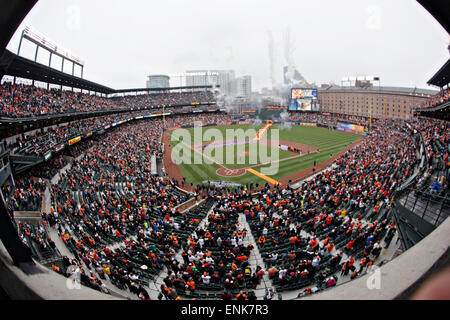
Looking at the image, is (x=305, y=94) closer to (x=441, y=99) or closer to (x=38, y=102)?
(x=441, y=99)

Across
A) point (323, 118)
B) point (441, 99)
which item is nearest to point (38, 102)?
point (441, 99)

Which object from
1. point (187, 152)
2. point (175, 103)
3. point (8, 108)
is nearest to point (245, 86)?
point (175, 103)

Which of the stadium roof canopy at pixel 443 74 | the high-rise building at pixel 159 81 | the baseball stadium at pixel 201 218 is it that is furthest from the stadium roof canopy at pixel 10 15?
the high-rise building at pixel 159 81

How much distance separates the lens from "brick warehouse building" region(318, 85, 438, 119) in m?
69.7

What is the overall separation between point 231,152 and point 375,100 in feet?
213

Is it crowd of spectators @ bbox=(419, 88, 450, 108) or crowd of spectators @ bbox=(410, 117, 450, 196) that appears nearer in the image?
crowd of spectators @ bbox=(410, 117, 450, 196)

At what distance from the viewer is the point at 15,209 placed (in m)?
15.3

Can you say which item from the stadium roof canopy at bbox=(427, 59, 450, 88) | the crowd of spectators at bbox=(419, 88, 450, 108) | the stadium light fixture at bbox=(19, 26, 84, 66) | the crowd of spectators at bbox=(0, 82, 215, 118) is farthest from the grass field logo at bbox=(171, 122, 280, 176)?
the stadium light fixture at bbox=(19, 26, 84, 66)

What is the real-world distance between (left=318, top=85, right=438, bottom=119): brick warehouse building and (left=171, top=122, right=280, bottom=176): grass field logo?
40900mm

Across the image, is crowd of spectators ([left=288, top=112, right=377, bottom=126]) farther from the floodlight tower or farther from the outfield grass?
the floodlight tower

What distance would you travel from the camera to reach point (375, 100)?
80.0m

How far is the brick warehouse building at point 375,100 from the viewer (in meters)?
69.7

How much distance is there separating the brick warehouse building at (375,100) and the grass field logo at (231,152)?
134 feet
